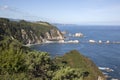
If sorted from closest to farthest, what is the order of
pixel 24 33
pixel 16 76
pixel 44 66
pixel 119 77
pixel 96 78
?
pixel 16 76
pixel 44 66
pixel 96 78
pixel 119 77
pixel 24 33

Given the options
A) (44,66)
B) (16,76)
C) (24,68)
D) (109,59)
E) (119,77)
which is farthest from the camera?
(109,59)

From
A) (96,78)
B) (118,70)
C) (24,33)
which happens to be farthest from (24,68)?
(24,33)

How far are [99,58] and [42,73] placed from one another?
78.4m

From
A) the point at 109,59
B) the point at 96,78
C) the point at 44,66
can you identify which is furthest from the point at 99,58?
the point at 44,66

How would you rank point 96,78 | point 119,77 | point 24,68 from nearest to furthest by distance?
1. point 24,68
2. point 96,78
3. point 119,77

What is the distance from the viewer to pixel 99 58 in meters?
121

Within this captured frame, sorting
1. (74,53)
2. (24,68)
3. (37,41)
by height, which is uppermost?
(24,68)

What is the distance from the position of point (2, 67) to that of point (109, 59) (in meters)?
90.2

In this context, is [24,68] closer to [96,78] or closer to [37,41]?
[96,78]

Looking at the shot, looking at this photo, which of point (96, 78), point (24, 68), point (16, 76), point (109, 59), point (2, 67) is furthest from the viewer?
point (109, 59)

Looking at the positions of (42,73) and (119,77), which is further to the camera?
(119,77)

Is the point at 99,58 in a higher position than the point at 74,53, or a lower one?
lower

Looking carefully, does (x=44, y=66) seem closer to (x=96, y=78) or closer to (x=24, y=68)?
(x=24, y=68)

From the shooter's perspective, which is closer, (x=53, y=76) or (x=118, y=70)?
(x=53, y=76)
